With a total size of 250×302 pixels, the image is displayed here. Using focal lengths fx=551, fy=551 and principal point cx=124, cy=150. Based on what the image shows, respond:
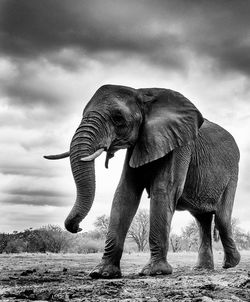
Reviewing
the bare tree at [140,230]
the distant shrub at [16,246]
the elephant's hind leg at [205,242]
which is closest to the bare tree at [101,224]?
the bare tree at [140,230]

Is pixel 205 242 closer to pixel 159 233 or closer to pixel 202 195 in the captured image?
pixel 202 195

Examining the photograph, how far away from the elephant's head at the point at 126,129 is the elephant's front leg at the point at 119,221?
1.54ft

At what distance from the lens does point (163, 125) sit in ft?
31.1

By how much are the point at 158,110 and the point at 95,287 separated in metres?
3.66

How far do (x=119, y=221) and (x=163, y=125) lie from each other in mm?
1808

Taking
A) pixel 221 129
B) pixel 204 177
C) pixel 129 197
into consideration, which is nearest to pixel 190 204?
pixel 204 177

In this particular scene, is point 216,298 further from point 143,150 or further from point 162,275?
point 143,150

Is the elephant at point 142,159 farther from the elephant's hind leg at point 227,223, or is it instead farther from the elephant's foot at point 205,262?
the elephant's foot at point 205,262

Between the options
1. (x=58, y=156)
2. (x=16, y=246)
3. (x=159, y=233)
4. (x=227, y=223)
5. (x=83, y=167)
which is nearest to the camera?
(x=83, y=167)

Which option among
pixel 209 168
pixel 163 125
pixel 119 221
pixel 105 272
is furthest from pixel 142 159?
pixel 209 168


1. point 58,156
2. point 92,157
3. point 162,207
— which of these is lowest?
point 162,207

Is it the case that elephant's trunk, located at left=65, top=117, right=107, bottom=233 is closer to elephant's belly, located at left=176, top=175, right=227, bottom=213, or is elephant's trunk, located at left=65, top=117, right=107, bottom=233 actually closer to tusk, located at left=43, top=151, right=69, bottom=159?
tusk, located at left=43, top=151, right=69, bottom=159

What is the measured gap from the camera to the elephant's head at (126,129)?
27.0 ft

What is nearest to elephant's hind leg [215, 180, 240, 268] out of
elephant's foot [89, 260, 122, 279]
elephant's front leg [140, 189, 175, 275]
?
elephant's front leg [140, 189, 175, 275]
